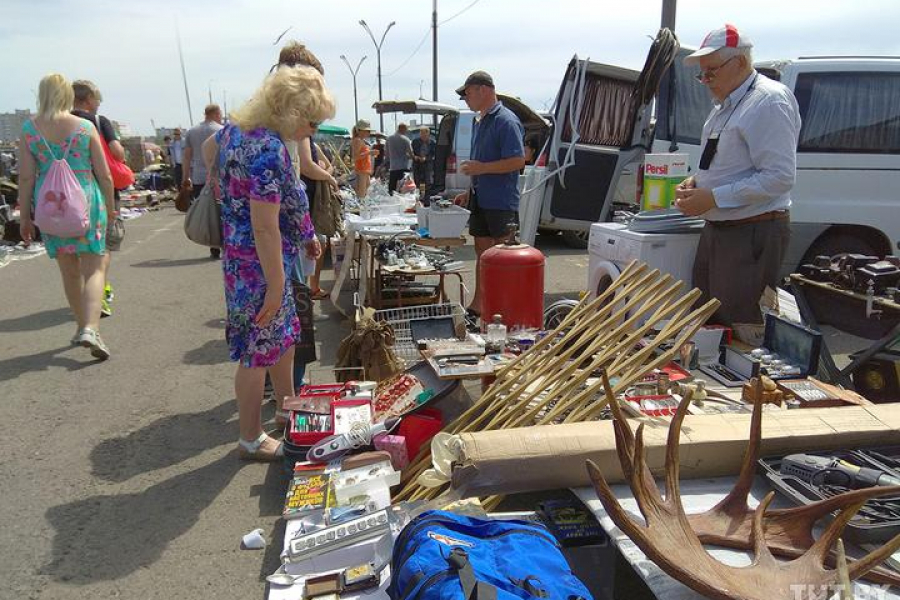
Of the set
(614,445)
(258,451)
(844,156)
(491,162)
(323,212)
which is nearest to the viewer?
(614,445)

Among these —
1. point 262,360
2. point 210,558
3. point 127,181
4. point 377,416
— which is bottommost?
point 210,558

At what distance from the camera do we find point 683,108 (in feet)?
21.0

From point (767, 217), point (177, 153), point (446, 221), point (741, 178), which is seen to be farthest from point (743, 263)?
point (177, 153)

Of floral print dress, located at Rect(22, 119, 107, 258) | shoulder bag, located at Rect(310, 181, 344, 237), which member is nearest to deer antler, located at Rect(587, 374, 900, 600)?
shoulder bag, located at Rect(310, 181, 344, 237)

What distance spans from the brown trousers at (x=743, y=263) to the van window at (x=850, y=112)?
2.36 meters

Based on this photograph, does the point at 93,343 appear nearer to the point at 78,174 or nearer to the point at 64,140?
the point at 78,174

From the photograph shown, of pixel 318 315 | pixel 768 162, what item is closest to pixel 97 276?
pixel 318 315

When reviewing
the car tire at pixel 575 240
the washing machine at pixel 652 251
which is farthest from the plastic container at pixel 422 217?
the car tire at pixel 575 240

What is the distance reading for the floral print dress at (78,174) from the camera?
470 cm

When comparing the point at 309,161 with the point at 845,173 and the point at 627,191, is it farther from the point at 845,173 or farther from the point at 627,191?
the point at 627,191

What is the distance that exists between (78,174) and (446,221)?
9.35 ft

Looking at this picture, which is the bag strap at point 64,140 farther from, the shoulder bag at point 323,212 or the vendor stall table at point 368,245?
the vendor stall table at point 368,245

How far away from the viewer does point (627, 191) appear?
833 cm

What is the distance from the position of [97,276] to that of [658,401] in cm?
437
